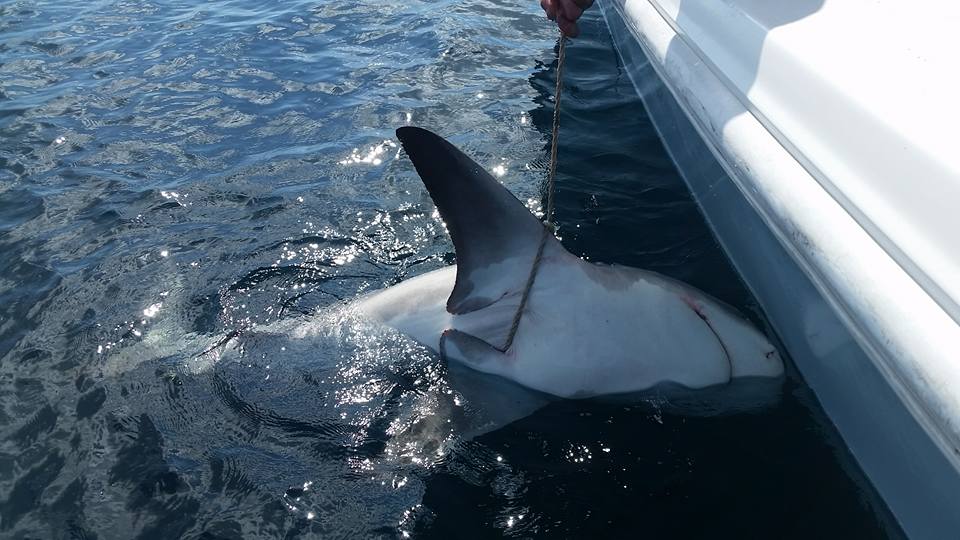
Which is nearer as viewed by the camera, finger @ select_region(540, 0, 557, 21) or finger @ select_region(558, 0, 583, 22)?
finger @ select_region(558, 0, 583, 22)

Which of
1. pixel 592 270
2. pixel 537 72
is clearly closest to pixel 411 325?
pixel 592 270

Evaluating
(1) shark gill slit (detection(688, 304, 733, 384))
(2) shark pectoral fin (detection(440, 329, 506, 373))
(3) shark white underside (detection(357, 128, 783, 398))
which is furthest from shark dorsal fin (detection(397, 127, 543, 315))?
(1) shark gill slit (detection(688, 304, 733, 384))

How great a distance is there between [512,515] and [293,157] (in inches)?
149

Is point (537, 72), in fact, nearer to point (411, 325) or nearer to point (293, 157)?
point (293, 157)

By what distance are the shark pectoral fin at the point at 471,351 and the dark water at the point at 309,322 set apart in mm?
150

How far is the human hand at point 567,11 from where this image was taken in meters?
3.23

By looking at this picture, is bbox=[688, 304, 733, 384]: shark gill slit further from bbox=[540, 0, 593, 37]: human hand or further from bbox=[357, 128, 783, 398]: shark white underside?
bbox=[540, 0, 593, 37]: human hand

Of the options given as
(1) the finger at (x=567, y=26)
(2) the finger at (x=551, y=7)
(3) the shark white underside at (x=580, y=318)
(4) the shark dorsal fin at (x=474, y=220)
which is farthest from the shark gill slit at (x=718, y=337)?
(2) the finger at (x=551, y=7)

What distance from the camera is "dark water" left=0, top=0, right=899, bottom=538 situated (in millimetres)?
2773

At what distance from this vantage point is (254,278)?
4.14 metres

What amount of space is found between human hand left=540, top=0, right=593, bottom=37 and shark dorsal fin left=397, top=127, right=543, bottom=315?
3.31 ft

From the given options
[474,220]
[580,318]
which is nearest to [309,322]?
[474,220]

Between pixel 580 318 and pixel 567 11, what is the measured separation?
1.48 metres

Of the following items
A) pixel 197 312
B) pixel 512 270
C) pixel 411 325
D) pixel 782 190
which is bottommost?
pixel 197 312
